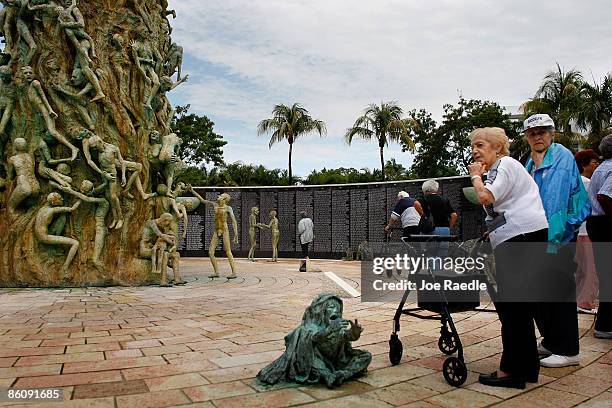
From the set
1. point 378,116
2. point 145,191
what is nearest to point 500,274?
point 145,191

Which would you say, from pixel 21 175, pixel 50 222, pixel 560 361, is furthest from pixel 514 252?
pixel 21 175

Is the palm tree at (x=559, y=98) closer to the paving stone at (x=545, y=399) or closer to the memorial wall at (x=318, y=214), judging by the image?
the memorial wall at (x=318, y=214)

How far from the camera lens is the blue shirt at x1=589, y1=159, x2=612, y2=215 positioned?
4.34m

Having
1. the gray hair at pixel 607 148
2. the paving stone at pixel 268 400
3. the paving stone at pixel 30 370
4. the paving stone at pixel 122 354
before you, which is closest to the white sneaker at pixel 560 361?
the paving stone at pixel 268 400

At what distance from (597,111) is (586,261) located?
17.3 meters

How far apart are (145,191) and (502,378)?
7919 mm

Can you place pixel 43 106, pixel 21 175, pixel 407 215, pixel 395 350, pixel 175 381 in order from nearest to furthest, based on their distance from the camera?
1. pixel 175 381
2. pixel 395 350
3. pixel 407 215
4. pixel 21 175
5. pixel 43 106

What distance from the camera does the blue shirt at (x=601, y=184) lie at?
4336 millimetres

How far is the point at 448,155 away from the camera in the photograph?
30000mm

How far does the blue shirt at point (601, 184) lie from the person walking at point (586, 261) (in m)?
0.88

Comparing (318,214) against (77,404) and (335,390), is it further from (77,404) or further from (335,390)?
(77,404)

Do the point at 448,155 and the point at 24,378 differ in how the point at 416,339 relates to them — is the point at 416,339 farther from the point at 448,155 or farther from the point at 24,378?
the point at 448,155

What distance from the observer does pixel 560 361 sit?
138 inches

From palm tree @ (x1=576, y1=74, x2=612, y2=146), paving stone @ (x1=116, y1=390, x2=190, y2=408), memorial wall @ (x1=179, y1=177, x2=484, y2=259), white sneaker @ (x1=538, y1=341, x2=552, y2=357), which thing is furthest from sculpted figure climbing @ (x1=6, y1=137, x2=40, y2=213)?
palm tree @ (x1=576, y1=74, x2=612, y2=146)
